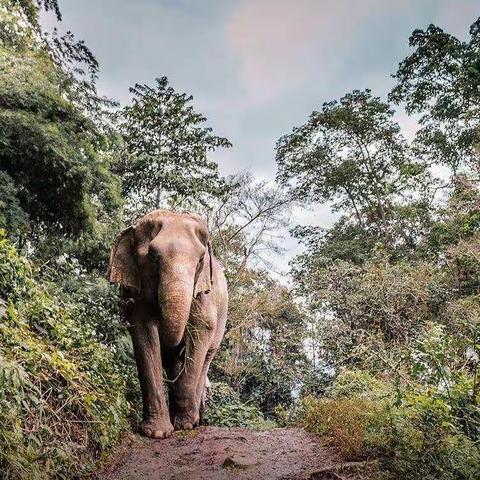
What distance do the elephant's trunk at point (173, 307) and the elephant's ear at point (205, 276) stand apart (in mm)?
702

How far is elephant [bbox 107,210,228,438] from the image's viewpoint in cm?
542

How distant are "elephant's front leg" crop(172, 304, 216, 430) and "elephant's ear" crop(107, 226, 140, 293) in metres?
0.91

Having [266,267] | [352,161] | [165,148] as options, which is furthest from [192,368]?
[352,161]

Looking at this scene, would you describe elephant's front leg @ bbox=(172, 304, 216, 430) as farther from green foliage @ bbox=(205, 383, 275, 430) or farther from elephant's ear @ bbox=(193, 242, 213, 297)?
green foliage @ bbox=(205, 383, 275, 430)

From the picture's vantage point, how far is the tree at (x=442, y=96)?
53.3 feet

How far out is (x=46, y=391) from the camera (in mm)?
3680

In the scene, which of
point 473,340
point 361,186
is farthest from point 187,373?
point 361,186

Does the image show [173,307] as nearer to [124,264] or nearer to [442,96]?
[124,264]

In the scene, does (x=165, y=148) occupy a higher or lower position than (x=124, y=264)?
higher

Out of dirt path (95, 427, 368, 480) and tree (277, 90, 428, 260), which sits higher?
tree (277, 90, 428, 260)

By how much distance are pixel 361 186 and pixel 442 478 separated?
857 inches

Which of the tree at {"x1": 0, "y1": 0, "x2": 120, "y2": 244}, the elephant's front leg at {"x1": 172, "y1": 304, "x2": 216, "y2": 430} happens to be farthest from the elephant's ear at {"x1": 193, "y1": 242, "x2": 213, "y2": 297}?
the tree at {"x1": 0, "y1": 0, "x2": 120, "y2": 244}

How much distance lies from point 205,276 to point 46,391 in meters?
2.96

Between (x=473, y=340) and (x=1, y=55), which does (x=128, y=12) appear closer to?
(x=1, y=55)
